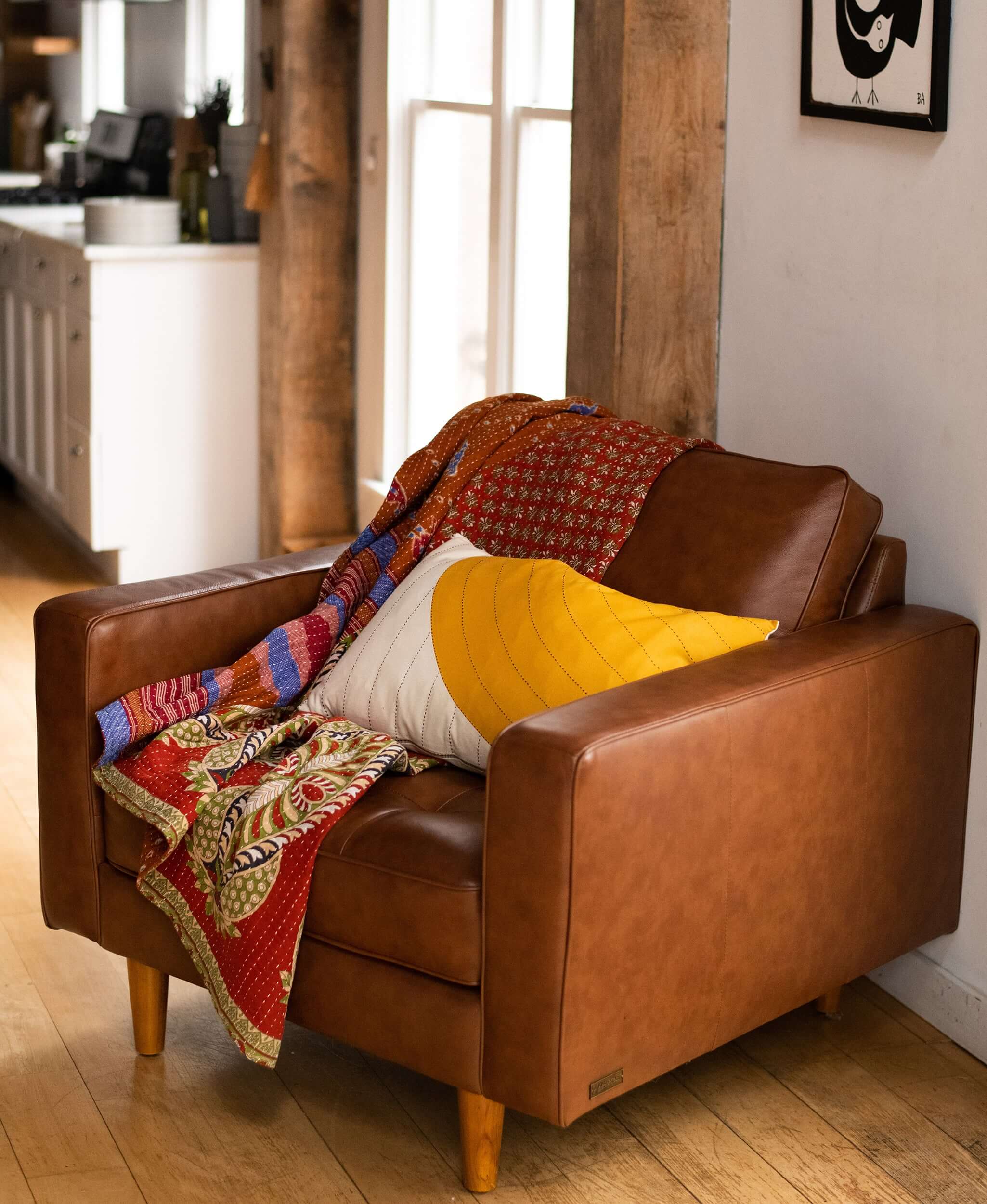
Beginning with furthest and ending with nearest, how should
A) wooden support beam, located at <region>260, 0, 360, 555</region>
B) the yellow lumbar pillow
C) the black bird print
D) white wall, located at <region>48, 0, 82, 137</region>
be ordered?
1. white wall, located at <region>48, 0, 82, 137</region>
2. wooden support beam, located at <region>260, 0, 360, 555</region>
3. the black bird print
4. the yellow lumbar pillow

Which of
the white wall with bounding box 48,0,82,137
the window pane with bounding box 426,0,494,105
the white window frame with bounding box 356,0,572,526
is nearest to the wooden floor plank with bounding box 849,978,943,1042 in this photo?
the white window frame with bounding box 356,0,572,526

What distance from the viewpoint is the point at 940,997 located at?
7.57ft

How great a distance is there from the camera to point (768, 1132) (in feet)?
6.71

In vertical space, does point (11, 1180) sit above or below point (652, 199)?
below

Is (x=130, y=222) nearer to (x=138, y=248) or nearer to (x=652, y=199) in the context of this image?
(x=138, y=248)

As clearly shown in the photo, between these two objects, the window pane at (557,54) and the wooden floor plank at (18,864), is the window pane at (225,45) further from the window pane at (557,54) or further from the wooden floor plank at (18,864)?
the wooden floor plank at (18,864)

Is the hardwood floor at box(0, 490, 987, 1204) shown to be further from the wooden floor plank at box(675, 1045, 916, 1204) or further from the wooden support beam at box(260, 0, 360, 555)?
the wooden support beam at box(260, 0, 360, 555)

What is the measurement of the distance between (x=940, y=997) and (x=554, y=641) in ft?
2.75

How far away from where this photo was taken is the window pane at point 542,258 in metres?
3.36

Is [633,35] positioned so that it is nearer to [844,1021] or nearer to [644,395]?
[644,395]

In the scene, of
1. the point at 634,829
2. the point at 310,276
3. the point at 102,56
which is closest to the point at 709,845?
the point at 634,829

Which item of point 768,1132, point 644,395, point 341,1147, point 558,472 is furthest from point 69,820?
point 644,395

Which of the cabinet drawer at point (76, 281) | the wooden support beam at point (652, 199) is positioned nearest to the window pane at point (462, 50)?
the wooden support beam at point (652, 199)

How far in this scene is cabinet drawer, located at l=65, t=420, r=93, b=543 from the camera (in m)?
4.36
